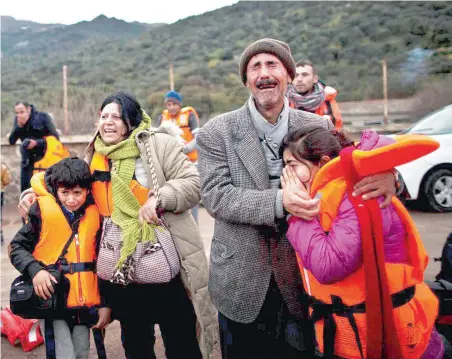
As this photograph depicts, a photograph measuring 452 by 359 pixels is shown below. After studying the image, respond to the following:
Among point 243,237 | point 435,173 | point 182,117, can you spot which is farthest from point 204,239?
point 243,237

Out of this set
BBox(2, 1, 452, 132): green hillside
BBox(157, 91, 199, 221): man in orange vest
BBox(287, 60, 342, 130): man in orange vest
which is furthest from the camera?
BBox(2, 1, 452, 132): green hillside

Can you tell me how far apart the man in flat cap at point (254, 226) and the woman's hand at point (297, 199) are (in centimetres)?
10

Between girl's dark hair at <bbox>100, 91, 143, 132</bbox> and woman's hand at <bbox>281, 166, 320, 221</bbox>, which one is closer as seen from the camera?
woman's hand at <bbox>281, 166, 320, 221</bbox>

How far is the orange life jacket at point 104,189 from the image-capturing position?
273 centimetres

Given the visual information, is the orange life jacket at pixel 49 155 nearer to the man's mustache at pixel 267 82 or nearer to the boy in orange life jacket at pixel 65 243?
the boy in orange life jacket at pixel 65 243

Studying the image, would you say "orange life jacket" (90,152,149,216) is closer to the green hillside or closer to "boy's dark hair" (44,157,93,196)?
"boy's dark hair" (44,157,93,196)

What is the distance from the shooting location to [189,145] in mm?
6270

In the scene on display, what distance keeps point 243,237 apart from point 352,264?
2.00 ft

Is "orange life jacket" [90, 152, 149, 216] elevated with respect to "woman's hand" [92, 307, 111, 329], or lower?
elevated

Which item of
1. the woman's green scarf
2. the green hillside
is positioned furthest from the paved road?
the green hillside

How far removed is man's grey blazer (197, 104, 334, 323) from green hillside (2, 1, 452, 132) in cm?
1167

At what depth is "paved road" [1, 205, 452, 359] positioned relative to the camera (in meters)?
3.65

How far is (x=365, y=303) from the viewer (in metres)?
1.75

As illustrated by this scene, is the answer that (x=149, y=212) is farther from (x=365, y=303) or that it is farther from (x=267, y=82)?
(x=365, y=303)
